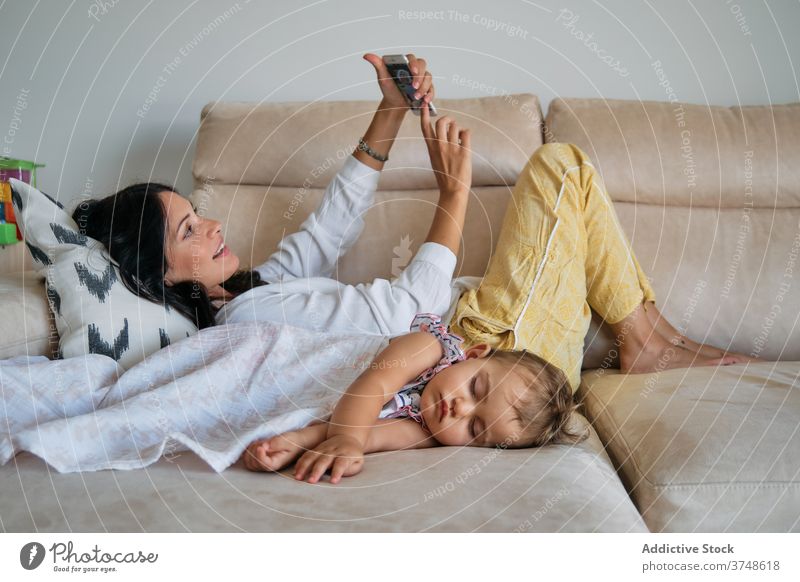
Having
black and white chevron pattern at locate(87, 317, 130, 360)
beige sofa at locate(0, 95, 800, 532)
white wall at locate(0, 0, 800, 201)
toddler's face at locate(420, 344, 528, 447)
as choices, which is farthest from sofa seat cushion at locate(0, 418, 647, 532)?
white wall at locate(0, 0, 800, 201)

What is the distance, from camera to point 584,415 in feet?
3.35

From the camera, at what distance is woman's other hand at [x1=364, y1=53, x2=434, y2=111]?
1094 millimetres

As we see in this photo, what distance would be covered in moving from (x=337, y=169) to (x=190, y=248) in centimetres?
38

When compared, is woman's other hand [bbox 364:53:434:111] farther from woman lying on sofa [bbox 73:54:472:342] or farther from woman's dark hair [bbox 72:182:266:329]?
woman's dark hair [bbox 72:182:266:329]

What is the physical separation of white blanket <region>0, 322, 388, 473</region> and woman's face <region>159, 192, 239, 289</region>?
0.67 feet

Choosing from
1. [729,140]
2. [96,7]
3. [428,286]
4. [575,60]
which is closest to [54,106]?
[96,7]

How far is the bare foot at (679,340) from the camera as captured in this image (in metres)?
1.15

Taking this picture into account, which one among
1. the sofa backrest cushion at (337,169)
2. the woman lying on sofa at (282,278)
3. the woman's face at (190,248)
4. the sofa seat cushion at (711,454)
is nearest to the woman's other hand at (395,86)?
the woman lying on sofa at (282,278)

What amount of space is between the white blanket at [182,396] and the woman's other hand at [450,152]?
40cm

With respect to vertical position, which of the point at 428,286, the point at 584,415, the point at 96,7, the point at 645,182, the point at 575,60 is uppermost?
the point at 96,7

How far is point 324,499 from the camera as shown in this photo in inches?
23.5

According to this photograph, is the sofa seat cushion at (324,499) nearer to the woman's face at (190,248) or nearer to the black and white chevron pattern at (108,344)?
the black and white chevron pattern at (108,344)
